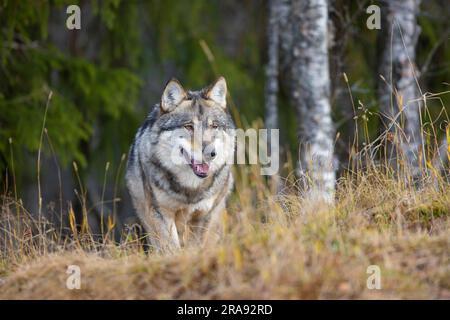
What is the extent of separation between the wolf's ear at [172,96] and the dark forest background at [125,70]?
237cm

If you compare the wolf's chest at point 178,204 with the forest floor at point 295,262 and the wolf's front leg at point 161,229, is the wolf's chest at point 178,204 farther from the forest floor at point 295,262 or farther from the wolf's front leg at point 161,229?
the forest floor at point 295,262

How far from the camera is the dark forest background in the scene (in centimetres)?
992

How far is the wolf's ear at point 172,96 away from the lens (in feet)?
22.7

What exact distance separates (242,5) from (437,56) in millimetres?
3973

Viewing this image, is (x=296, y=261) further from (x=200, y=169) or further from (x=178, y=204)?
(x=178, y=204)

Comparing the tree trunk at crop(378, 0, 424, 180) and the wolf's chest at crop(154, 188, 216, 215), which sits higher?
the tree trunk at crop(378, 0, 424, 180)

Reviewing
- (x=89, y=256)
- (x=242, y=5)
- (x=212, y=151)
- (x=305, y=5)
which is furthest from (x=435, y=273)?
(x=242, y=5)

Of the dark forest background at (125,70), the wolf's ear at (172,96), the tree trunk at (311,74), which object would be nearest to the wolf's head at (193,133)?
the wolf's ear at (172,96)

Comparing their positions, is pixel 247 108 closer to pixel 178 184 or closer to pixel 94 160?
pixel 94 160

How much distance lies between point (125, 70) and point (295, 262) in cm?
729

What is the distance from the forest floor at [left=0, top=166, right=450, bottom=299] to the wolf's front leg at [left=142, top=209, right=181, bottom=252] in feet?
3.40

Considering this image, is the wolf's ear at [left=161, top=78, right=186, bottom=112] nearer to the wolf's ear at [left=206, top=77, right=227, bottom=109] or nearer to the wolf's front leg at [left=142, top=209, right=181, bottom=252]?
the wolf's ear at [left=206, top=77, right=227, bottom=109]

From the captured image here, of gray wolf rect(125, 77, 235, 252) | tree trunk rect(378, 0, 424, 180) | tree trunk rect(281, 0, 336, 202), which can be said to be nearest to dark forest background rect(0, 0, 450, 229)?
tree trunk rect(378, 0, 424, 180)

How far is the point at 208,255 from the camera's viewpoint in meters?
4.60
